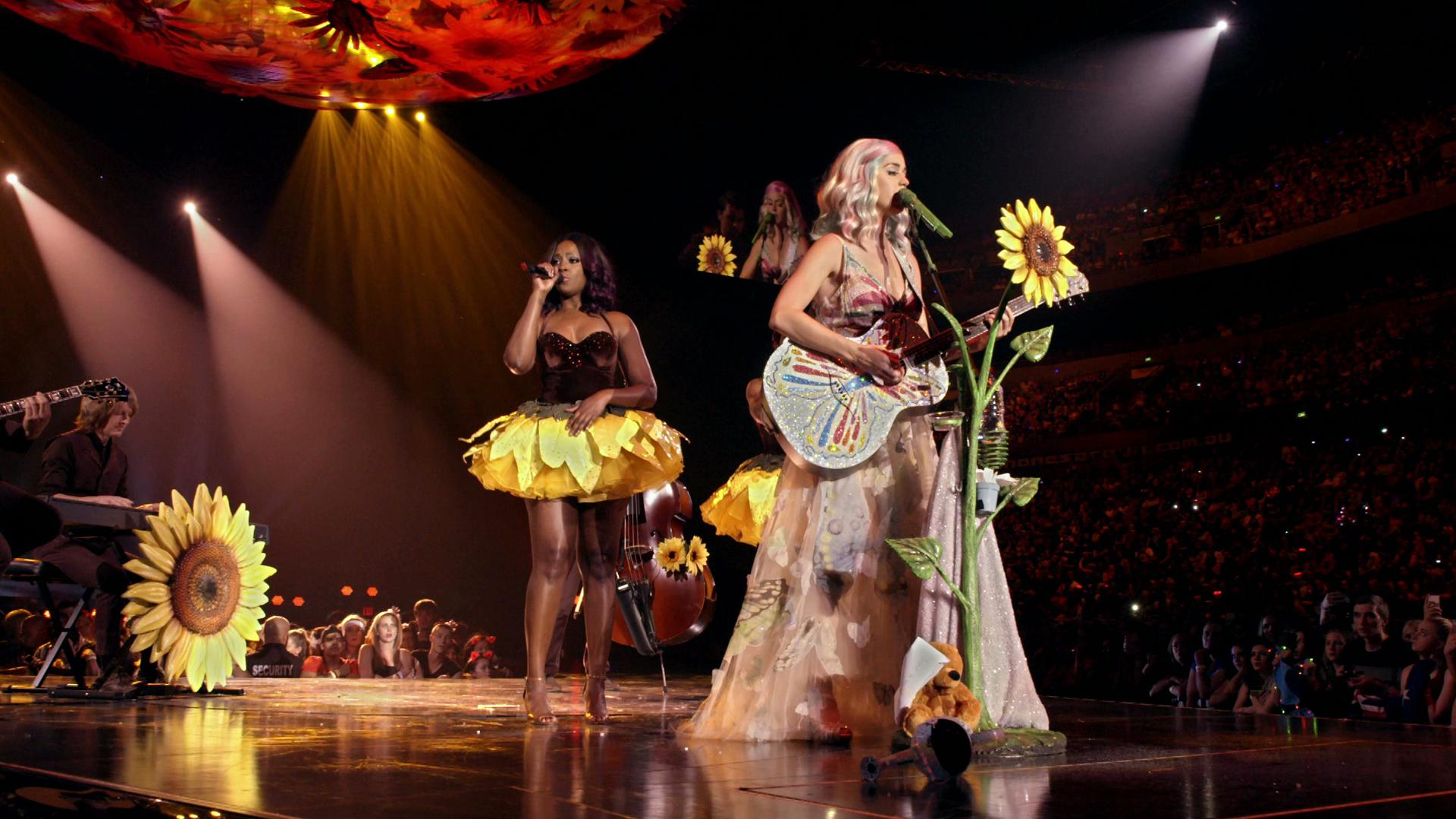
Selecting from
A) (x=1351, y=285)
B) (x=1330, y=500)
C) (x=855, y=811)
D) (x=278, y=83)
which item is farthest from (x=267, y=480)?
(x=1351, y=285)

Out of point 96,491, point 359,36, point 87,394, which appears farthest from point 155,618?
point 359,36

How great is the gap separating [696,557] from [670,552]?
0.22m

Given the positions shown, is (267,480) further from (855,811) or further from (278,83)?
(855,811)

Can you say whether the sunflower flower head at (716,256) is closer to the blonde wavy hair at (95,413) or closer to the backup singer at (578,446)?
the blonde wavy hair at (95,413)

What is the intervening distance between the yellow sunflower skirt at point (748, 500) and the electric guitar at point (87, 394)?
2810 mm

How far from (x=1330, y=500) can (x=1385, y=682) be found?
15.7 feet

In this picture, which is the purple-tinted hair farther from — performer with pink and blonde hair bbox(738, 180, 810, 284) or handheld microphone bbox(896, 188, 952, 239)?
performer with pink and blonde hair bbox(738, 180, 810, 284)

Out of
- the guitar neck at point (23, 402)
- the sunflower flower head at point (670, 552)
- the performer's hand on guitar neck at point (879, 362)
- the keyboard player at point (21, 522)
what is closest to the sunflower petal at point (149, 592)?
the guitar neck at point (23, 402)

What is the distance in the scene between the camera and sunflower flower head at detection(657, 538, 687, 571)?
6.13m

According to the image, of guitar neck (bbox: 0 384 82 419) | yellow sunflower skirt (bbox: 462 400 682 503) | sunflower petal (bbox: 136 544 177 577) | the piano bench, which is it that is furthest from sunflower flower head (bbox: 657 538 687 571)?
guitar neck (bbox: 0 384 82 419)

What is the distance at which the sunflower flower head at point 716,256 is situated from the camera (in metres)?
7.86

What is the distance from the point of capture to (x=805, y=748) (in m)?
2.66

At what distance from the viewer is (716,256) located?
793 centimetres

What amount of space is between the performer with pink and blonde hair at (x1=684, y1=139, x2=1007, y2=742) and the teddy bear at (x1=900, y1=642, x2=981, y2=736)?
513mm
